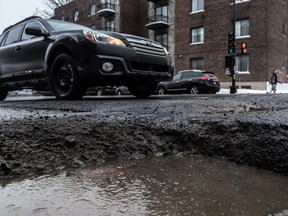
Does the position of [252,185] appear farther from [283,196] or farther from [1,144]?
[1,144]

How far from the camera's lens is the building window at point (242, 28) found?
24.6 meters

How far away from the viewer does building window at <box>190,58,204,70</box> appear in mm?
27434

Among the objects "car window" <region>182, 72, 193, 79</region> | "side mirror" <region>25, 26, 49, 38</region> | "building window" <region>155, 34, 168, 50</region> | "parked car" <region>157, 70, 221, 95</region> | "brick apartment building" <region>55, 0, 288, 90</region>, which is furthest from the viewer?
"building window" <region>155, 34, 168, 50</region>

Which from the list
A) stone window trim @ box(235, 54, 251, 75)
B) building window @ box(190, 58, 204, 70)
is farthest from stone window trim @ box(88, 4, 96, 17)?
stone window trim @ box(235, 54, 251, 75)

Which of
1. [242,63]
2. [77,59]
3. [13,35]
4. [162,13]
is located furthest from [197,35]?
[77,59]

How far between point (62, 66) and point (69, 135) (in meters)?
3.94

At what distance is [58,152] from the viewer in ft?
7.12

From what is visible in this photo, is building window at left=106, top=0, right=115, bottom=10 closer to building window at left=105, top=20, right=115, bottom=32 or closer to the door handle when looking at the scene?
building window at left=105, top=20, right=115, bottom=32

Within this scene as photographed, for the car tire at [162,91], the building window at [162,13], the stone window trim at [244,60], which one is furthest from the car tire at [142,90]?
the building window at [162,13]

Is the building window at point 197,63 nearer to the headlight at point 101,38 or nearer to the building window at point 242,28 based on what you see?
the building window at point 242,28

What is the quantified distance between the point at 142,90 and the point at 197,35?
840 inches

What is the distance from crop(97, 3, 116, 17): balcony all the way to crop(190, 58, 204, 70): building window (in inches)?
435

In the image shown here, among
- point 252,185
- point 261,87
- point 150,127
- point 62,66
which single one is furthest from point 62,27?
point 261,87

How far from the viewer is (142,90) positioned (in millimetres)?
7605
